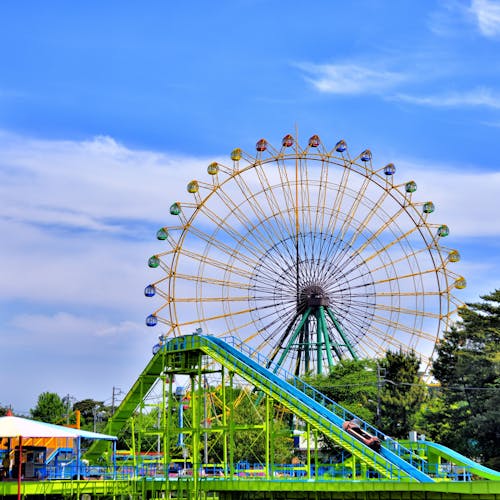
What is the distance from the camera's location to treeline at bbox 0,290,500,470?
6147cm

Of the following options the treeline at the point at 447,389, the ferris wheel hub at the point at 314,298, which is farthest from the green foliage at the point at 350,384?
the ferris wheel hub at the point at 314,298

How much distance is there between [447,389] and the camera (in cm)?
6650

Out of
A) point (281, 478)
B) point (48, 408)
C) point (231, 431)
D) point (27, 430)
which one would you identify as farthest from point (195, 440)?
point (48, 408)

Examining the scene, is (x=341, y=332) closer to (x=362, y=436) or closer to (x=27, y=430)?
(x=362, y=436)

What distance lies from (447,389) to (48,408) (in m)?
57.9

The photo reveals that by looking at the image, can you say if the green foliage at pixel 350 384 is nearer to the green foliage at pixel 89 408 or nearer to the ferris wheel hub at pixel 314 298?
the ferris wheel hub at pixel 314 298

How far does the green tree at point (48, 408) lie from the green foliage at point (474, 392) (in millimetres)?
52951

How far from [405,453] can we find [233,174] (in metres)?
28.0

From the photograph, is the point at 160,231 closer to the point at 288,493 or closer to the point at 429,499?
the point at 288,493

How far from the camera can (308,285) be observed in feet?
233

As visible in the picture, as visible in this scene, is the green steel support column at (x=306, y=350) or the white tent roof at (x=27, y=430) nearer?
the white tent roof at (x=27, y=430)

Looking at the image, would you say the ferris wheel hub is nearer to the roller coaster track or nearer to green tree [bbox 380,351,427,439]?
green tree [bbox 380,351,427,439]

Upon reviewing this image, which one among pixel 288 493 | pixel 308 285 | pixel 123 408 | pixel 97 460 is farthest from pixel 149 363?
pixel 308 285

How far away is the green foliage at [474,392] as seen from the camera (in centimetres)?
5984
